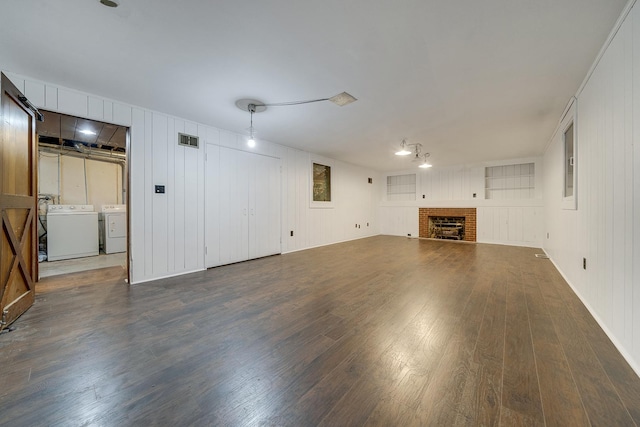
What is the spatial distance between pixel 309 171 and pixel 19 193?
4.75 metres

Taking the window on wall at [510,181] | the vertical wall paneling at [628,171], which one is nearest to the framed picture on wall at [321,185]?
the window on wall at [510,181]

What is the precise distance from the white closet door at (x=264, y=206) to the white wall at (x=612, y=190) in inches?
186

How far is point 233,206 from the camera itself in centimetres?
450

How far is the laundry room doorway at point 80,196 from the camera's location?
4.25 metres

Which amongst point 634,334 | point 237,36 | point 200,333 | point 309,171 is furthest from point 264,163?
point 634,334

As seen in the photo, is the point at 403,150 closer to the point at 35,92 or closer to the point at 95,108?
the point at 95,108

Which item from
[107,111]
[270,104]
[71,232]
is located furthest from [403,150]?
[71,232]

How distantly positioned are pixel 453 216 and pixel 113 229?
9427 mm

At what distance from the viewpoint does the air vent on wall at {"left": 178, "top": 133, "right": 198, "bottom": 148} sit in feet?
12.5

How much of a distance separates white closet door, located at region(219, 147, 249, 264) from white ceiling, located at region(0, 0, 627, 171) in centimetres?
106

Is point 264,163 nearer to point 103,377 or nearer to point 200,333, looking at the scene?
point 200,333

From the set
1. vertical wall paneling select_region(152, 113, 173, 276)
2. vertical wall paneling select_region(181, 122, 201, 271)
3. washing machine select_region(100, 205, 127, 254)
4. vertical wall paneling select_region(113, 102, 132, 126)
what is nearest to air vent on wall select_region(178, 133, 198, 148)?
vertical wall paneling select_region(181, 122, 201, 271)

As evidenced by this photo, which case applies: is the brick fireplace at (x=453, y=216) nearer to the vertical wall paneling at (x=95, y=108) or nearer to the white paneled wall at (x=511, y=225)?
the white paneled wall at (x=511, y=225)

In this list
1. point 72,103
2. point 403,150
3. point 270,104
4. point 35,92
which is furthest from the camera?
point 403,150
